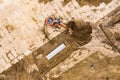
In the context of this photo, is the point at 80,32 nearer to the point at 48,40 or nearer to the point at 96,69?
the point at 48,40

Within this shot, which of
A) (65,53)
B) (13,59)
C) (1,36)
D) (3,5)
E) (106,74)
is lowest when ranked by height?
(106,74)

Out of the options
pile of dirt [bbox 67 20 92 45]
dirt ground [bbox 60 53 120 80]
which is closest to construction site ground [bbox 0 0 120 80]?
dirt ground [bbox 60 53 120 80]

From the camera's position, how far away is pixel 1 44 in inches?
508

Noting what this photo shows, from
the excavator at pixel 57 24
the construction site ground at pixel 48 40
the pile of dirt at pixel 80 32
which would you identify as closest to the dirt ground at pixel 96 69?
the construction site ground at pixel 48 40

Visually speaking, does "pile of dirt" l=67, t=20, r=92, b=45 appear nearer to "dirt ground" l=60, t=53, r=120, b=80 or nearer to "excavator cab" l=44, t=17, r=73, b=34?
"excavator cab" l=44, t=17, r=73, b=34

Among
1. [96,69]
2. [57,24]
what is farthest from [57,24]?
[96,69]

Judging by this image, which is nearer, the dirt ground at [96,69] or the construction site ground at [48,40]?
the dirt ground at [96,69]

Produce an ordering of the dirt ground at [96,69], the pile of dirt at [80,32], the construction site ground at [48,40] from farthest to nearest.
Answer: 1. the pile of dirt at [80,32]
2. the construction site ground at [48,40]
3. the dirt ground at [96,69]

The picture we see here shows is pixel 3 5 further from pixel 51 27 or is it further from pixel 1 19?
pixel 51 27

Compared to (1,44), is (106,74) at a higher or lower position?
lower

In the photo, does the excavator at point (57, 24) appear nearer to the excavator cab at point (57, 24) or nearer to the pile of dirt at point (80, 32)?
the excavator cab at point (57, 24)

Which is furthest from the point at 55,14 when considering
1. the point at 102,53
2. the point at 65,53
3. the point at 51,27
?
the point at 102,53

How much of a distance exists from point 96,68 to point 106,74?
1.52ft

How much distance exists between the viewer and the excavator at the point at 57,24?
509 inches
